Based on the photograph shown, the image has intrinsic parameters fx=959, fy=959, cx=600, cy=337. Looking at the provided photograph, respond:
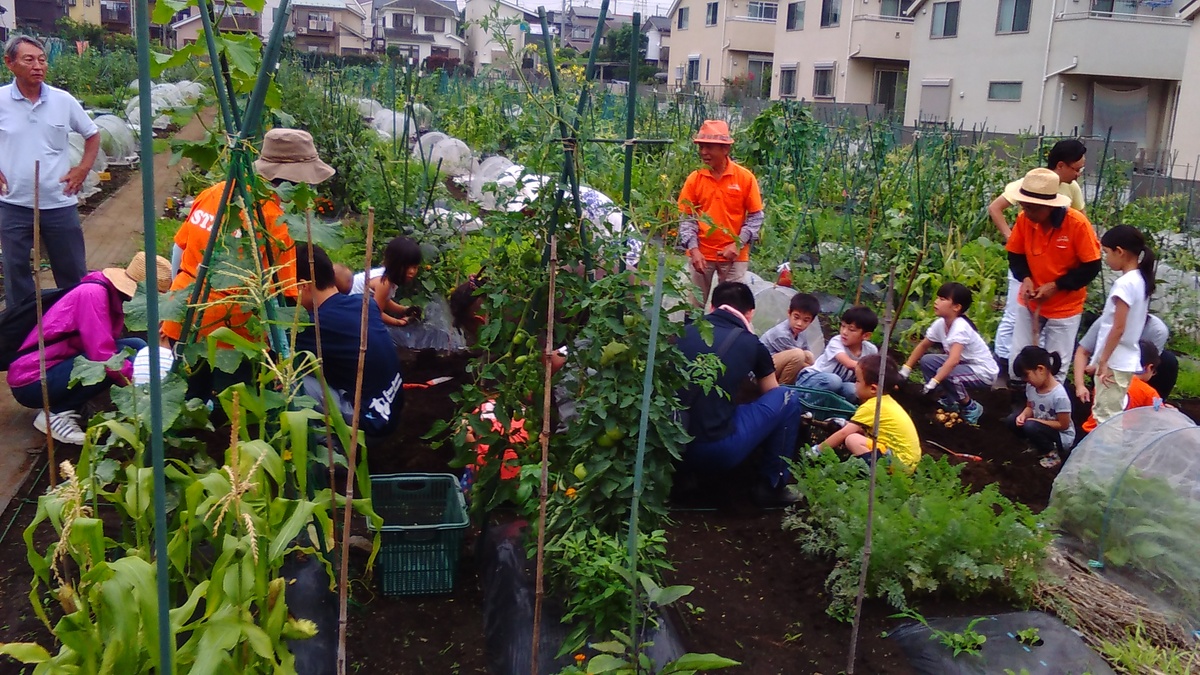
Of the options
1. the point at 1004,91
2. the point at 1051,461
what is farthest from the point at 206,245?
the point at 1004,91

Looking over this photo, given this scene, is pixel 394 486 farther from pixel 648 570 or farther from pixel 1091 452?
pixel 1091 452

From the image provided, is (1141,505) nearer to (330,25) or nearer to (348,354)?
(348,354)

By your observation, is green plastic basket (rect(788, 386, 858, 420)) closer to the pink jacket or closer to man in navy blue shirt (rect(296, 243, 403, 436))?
man in navy blue shirt (rect(296, 243, 403, 436))

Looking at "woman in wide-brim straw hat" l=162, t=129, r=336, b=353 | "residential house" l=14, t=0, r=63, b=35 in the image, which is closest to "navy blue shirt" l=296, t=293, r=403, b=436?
"woman in wide-brim straw hat" l=162, t=129, r=336, b=353

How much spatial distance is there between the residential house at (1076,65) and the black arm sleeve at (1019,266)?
58.0 feet

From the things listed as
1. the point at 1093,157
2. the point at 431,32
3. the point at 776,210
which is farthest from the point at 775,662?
the point at 431,32

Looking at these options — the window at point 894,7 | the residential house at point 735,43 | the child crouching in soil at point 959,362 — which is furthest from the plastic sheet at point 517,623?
A: the residential house at point 735,43

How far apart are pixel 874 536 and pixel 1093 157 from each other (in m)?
17.1

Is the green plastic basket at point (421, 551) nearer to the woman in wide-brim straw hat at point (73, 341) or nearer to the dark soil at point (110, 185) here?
the woman in wide-brim straw hat at point (73, 341)

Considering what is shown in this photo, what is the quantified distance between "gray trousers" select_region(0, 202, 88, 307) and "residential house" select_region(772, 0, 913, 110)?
29.3 m

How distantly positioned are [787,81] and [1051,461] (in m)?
33.0

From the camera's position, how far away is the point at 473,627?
10.1 feet

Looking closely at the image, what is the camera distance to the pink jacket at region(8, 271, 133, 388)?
4.11 meters

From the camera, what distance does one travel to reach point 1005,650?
→ 3068mm
